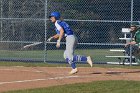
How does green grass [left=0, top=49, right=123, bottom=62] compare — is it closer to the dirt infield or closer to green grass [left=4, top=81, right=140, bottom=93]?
the dirt infield

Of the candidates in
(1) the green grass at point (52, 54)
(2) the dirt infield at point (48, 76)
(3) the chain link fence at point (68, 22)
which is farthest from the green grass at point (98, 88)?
(1) the green grass at point (52, 54)

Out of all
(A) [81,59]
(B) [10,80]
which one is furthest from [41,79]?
(A) [81,59]

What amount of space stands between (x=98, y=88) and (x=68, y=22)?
400 inches

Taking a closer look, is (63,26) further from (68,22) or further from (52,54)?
(52,54)

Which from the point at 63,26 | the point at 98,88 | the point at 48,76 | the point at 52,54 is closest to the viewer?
the point at 98,88

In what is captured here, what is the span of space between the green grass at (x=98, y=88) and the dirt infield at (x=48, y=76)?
0.64 meters

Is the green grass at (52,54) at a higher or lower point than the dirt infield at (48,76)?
higher

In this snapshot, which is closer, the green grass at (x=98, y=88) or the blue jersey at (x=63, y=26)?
the green grass at (x=98, y=88)

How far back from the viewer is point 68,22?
2116 centimetres

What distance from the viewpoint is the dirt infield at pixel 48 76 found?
12.0 metres

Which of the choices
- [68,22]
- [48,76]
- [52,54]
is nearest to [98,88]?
[48,76]

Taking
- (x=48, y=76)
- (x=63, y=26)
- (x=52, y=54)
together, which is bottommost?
(x=48, y=76)

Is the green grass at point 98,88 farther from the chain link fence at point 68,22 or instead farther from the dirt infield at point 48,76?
the chain link fence at point 68,22

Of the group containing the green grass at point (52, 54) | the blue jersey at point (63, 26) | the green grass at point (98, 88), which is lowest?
the green grass at point (98, 88)
